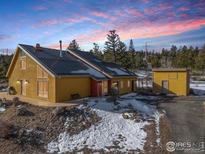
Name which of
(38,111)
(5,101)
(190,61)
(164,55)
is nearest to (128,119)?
(38,111)

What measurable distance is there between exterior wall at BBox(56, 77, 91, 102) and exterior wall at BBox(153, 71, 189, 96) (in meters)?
11.3

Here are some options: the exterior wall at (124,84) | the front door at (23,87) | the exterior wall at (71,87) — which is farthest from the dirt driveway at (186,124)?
the front door at (23,87)

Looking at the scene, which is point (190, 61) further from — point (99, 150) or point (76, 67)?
point (99, 150)

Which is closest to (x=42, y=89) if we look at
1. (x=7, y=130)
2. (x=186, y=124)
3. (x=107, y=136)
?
(x=7, y=130)

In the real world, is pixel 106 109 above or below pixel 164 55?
below

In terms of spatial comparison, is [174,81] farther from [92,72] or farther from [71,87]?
[71,87]

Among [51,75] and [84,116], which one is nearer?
[84,116]

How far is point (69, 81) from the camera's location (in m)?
27.6

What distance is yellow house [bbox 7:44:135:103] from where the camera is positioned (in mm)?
26755

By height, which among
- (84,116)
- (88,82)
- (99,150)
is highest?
(88,82)

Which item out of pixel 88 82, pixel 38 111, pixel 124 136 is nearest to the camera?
pixel 124 136

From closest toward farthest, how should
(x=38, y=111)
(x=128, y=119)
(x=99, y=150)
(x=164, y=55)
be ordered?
(x=99, y=150) < (x=128, y=119) < (x=38, y=111) < (x=164, y=55)

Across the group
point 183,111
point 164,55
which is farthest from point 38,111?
point 164,55

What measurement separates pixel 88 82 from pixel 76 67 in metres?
2.26
